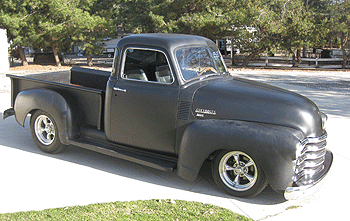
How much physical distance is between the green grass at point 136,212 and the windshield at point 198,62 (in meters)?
1.65

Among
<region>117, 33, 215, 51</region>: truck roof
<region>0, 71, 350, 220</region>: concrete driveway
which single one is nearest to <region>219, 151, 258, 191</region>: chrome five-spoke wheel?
<region>0, 71, 350, 220</region>: concrete driveway

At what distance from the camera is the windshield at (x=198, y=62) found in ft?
16.0

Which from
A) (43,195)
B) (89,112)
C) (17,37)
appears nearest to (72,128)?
(89,112)

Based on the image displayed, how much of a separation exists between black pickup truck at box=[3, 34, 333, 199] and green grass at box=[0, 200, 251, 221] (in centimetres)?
47

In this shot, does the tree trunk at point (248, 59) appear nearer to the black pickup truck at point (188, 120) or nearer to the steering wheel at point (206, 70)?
the black pickup truck at point (188, 120)

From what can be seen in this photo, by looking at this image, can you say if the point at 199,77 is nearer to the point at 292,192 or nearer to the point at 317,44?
the point at 292,192

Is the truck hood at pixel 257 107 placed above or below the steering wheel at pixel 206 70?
below

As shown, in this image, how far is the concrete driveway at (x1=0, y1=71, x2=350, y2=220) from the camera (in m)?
4.18

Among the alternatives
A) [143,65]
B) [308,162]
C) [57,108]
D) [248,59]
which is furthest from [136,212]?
[248,59]

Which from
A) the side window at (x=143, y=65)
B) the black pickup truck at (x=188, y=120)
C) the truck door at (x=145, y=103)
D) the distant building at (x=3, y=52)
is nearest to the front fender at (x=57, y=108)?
the black pickup truck at (x=188, y=120)

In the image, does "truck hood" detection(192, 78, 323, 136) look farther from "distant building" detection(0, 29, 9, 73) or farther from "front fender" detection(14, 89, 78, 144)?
"distant building" detection(0, 29, 9, 73)

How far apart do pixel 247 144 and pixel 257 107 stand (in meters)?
0.54

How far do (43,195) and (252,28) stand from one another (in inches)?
786

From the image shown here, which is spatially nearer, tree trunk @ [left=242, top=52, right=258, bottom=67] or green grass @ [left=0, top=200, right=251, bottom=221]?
green grass @ [left=0, top=200, right=251, bottom=221]
